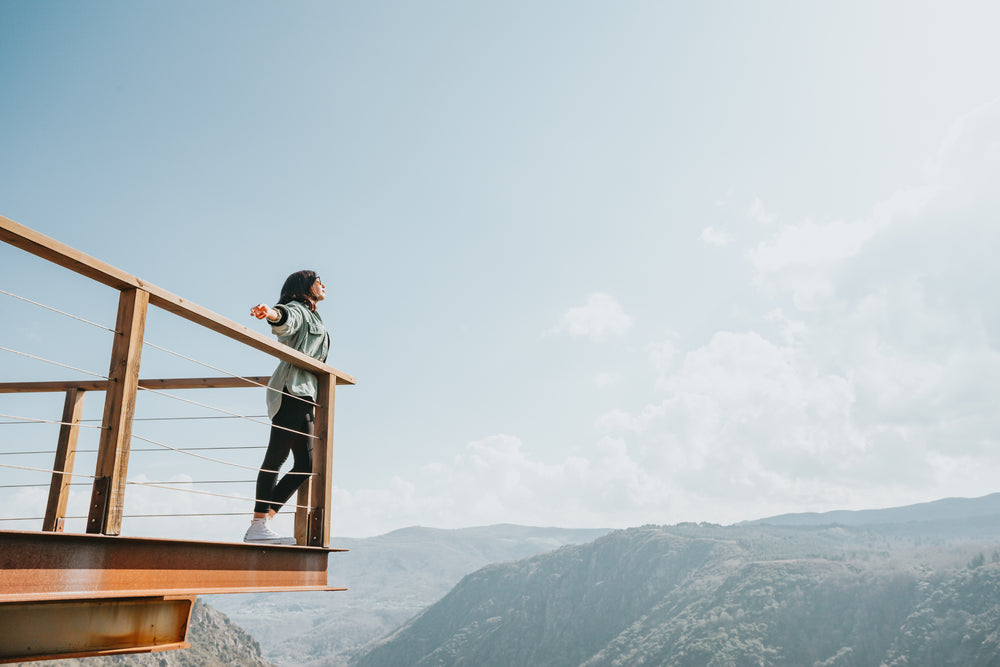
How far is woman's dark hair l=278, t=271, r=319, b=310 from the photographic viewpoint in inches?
144

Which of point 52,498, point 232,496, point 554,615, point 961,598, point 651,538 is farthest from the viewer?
point 651,538

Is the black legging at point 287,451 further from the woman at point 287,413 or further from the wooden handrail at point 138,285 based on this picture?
the wooden handrail at point 138,285

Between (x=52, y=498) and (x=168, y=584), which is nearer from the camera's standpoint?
(x=168, y=584)

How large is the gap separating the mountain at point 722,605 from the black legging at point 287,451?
200 feet

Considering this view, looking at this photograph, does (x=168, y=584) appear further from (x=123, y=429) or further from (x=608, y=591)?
(x=608, y=591)

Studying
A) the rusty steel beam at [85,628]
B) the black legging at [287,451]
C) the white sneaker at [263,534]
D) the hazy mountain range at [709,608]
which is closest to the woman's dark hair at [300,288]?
the black legging at [287,451]

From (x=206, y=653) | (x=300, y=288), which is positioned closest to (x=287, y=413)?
(x=300, y=288)

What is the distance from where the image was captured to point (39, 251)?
2164mm

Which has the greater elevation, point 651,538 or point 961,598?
point 651,538

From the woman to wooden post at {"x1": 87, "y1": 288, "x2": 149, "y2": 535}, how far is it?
0.74 m

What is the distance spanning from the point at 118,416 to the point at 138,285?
464 mm

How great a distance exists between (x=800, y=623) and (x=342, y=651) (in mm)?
101180

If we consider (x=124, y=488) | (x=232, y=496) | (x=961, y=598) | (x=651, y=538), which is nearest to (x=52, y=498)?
(x=232, y=496)

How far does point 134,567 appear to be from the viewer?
2381mm
